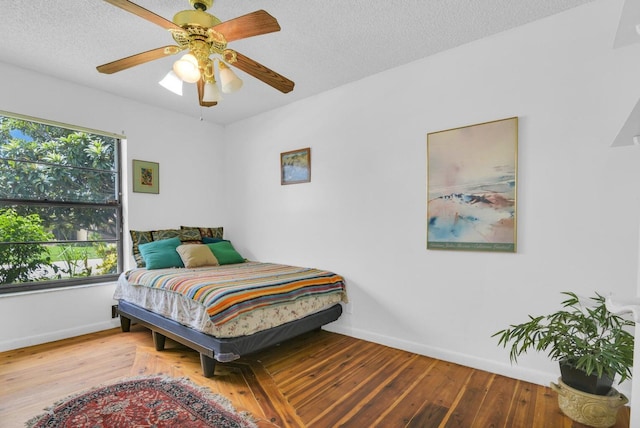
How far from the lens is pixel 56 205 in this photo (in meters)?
3.14

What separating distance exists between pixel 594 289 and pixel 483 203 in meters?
0.85

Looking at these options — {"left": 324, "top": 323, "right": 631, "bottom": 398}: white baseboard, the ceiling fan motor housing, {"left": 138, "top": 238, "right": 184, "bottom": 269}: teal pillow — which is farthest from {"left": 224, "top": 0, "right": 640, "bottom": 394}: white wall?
the ceiling fan motor housing

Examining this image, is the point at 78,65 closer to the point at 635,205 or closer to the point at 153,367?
the point at 153,367

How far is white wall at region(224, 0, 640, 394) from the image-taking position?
198 centimetres

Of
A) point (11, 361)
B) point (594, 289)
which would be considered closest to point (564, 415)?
point (594, 289)

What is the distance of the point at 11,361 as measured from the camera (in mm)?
2578

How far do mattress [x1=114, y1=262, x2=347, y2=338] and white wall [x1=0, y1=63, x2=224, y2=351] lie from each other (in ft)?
1.42

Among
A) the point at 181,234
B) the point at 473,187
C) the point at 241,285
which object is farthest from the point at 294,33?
the point at 181,234

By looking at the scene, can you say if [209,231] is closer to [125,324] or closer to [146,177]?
[146,177]

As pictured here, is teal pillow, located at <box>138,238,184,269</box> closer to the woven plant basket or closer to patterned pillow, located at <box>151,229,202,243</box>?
patterned pillow, located at <box>151,229,202,243</box>

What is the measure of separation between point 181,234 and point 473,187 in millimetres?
3261

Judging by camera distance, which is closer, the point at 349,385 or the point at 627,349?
the point at 627,349

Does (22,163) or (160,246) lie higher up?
(22,163)

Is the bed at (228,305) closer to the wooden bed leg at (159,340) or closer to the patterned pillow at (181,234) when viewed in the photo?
the wooden bed leg at (159,340)
